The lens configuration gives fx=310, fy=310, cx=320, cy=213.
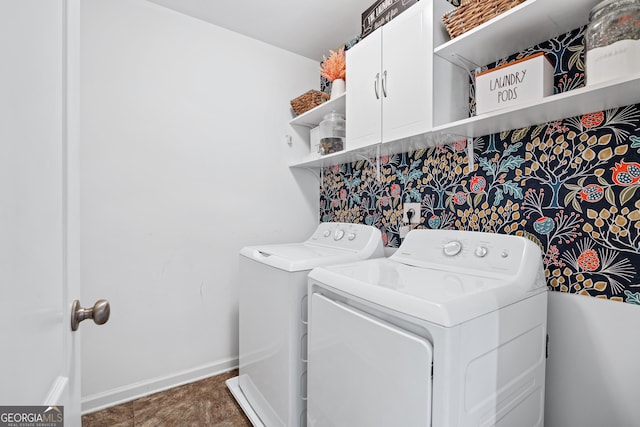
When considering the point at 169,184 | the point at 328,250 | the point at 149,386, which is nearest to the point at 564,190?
the point at 328,250

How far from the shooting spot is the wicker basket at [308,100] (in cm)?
233

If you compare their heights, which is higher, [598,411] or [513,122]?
[513,122]

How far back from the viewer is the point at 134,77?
6.40ft

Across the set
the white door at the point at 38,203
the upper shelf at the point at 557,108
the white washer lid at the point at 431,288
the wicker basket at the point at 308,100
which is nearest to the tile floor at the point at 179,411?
the white washer lid at the point at 431,288

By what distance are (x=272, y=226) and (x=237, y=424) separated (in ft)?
4.35

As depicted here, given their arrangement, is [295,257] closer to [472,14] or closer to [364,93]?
[364,93]

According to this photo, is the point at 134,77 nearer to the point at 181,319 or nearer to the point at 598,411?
the point at 181,319

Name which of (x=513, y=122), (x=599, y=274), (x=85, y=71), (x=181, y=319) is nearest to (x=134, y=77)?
(x=85, y=71)

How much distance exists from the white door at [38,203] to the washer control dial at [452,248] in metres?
1.34

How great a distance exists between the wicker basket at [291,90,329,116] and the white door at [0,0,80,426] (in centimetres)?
172

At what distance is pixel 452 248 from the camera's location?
1.40 metres

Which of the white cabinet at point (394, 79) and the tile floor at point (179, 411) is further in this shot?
the tile floor at point (179, 411)

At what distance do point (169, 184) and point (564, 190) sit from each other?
218 centimetres

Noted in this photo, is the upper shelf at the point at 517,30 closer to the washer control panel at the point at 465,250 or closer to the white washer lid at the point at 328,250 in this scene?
the washer control panel at the point at 465,250
